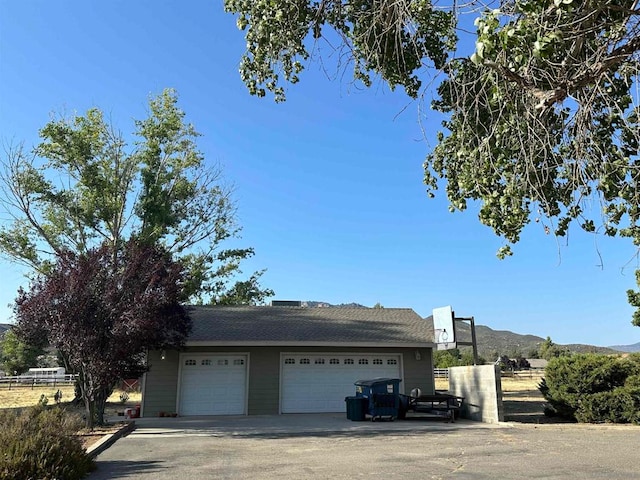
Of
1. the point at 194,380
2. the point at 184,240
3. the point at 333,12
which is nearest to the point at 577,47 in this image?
the point at 333,12

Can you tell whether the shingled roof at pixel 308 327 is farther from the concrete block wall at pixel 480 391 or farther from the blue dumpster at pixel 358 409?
the blue dumpster at pixel 358 409

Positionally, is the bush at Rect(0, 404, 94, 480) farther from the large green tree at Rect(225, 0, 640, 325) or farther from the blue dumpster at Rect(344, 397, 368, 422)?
the blue dumpster at Rect(344, 397, 368, 422)

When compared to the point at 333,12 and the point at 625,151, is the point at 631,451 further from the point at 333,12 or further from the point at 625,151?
the point at 333,12

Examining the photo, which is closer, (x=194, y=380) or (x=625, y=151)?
(x=625, y=151)

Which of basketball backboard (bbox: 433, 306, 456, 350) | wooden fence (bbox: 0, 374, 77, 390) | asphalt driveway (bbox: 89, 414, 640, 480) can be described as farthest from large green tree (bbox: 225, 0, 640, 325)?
wooden fence (bbox: 0, 374, 77, 390)

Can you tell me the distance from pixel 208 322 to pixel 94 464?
37.5ft

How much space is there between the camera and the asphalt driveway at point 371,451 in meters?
7.58

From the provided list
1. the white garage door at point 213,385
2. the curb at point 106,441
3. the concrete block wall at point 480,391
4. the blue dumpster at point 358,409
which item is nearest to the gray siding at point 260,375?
the white garage door at point 213,385

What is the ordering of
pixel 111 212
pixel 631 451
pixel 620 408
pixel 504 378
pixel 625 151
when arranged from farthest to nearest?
pixel 504 378 → pixel 111 212 → pixel 620 408 → pixel 631 451 → pixel 625 151

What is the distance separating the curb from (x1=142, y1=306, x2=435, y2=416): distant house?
347cm

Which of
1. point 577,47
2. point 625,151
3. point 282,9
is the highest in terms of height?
point 282,9

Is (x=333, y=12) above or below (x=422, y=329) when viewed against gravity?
above

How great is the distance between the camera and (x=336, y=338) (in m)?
18.4

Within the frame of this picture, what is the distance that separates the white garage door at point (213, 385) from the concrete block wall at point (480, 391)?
751cm
